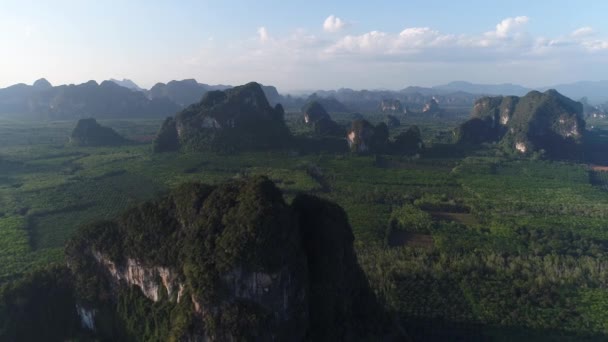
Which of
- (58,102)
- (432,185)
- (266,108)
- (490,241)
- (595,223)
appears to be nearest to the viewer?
(490,241)

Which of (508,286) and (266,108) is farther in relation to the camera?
(266,108)

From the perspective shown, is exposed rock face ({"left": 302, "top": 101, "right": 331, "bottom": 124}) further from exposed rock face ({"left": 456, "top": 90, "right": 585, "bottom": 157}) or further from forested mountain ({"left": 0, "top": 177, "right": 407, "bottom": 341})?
forested mountain ({"left": 0, "top": 177, "right": 407, "bottom": 341})

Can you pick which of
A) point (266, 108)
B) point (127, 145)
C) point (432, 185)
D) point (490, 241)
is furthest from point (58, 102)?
point (490, 241)

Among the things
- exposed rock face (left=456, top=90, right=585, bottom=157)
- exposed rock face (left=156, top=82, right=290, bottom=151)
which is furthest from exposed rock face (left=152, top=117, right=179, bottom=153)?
exposed rock face (left=456, top=90, right=585, bottom=157)

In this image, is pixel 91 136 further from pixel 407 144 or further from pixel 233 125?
pixel 407 144

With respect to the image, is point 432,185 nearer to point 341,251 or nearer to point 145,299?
point 341,251

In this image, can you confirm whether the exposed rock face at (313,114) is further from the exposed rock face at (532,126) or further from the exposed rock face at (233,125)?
the exposed rock face at (532,126)
